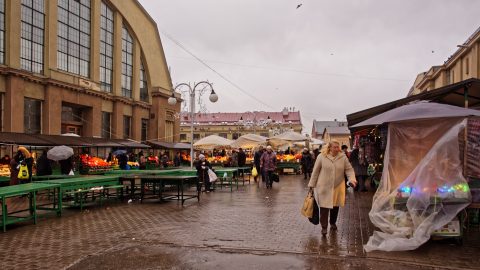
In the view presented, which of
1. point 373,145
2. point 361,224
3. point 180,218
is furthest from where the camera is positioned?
point 373,145

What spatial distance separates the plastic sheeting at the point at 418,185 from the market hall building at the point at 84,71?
23.1m

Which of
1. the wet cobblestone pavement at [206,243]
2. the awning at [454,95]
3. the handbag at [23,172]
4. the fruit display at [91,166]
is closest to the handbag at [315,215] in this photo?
the wet cobblestone pavement at [206,243]

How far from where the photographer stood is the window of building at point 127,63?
38.6 metres

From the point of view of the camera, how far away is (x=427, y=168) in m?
7.08

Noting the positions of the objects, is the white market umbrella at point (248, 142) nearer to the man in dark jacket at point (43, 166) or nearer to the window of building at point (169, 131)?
the man in dark jacket at point (43, 166)

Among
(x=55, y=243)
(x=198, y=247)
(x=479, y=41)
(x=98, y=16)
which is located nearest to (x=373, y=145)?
(x=198, y=247)

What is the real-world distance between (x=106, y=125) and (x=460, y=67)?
31.0 m

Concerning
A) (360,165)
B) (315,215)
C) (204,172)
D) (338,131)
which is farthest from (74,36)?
(338,131)

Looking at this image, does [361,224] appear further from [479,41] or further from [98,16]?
[98,16]

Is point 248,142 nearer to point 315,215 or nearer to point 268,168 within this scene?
point 268,168

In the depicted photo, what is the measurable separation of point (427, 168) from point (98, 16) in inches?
1271

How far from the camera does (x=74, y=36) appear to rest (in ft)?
102

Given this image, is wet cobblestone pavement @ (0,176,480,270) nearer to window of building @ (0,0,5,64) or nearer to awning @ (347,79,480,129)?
awning @ (347,79,480,129)

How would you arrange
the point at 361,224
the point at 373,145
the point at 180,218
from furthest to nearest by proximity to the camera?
the point at 373,145 → the point at 180,218 → the point at 361,224
